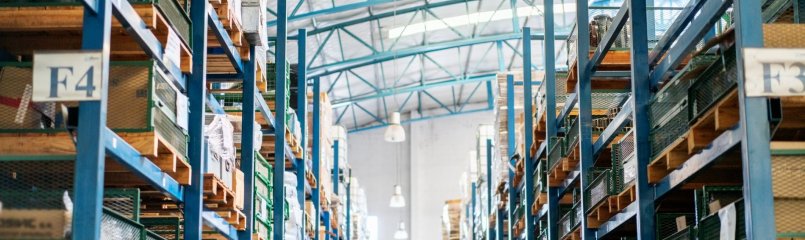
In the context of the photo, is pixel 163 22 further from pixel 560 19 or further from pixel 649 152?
pixel 560 19

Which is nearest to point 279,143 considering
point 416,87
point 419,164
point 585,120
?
point 585,120

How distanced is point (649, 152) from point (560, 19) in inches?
845

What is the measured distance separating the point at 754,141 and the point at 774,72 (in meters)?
0.87

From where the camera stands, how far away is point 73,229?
6898 mm

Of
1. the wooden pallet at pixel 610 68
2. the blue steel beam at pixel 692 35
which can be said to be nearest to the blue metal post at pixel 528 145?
the wooden pallet at pixel 610 68

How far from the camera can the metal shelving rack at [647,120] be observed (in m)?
7.31

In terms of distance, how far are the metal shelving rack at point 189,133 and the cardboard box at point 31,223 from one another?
0.60 ft

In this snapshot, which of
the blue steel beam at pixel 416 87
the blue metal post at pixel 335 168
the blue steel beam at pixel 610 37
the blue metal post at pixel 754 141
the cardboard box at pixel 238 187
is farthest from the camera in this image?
the blue steel beam at pixel 416 87

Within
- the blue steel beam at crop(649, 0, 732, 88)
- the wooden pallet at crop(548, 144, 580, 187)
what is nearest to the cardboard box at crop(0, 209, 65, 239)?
the blue steel beam at crop(649, 0, 732, 88)

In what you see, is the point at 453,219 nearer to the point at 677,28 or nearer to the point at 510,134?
the point at 510,134

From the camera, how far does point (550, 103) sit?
618 inches

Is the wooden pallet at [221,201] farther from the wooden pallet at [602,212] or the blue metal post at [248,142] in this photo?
the wooden pallet at [602,212]

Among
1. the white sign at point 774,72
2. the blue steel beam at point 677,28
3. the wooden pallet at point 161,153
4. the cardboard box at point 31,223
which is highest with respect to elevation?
the blue steel beam at point 677,28

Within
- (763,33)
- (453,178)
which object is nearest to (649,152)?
(763,33)
